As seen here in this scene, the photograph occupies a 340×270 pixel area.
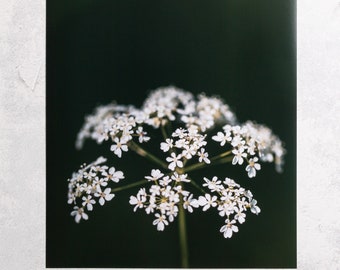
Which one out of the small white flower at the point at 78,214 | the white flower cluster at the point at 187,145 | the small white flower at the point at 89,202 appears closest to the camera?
the white flower cluster at the point at 187,145

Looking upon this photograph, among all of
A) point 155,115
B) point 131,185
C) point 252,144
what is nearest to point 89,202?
point 131,185

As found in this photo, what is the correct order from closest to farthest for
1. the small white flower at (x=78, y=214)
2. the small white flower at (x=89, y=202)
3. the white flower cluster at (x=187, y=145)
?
the white flower cluster at (x=187, y=145)
the small white flower at (x=89, y=202)
the small white flower at (x=78, y=214)

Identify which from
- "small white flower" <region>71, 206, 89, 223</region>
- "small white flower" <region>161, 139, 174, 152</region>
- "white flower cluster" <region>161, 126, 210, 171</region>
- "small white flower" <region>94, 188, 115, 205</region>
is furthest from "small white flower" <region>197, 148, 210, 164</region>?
"small white flower" <region>71, 206, 89, 223</region>

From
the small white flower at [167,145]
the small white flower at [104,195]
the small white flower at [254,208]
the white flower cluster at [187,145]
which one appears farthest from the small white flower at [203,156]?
the small white flower at [104,195]

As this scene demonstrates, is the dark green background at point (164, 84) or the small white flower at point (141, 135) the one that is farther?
the dark green background at point (164, 84)

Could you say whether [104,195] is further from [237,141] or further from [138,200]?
[237,141]

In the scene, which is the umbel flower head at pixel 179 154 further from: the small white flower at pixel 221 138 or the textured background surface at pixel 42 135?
the textured background surface at pixel 42 135

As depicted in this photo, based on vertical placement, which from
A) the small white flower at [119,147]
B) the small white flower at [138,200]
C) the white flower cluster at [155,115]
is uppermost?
the white flower cluster at [155,115]
